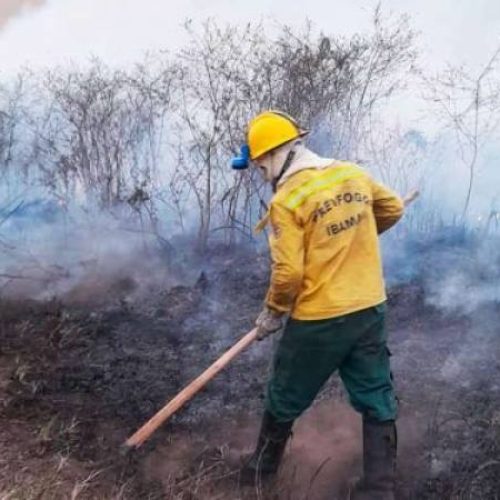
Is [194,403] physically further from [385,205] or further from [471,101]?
[471,101]

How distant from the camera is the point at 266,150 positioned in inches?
142

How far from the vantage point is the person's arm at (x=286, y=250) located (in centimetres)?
351

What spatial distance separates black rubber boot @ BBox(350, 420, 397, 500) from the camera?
11.9ft

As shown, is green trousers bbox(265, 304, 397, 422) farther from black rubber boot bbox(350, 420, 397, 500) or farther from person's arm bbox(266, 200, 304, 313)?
person's arm bbox(266, 200, 304, 313)

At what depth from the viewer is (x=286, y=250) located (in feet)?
11.5

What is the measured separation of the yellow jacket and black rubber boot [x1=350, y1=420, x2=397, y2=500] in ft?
2.23

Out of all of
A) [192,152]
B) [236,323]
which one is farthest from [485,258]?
[192,152]

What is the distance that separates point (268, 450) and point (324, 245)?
4.03ft

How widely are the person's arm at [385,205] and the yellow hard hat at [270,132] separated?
56 cm

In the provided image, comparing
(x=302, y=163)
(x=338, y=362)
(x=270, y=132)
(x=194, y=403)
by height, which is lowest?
(x=194, y=403)

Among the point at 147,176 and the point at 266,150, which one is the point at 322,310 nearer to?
the point at 266,150

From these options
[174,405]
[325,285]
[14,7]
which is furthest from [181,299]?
[14,7]

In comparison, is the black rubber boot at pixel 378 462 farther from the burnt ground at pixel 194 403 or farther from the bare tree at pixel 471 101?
the bare tree at pixel 471 101

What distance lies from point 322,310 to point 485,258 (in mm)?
4059
